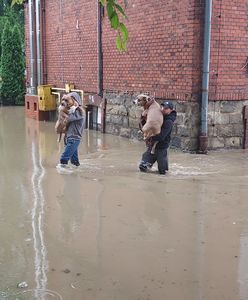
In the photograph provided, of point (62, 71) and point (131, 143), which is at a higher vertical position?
point (62, 71)

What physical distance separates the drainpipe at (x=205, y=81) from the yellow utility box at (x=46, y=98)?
7446 millimetres

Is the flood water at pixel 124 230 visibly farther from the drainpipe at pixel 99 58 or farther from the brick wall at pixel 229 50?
the drainpipe at pixel 99 58

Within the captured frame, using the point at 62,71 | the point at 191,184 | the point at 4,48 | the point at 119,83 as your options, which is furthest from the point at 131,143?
the point at 4,48

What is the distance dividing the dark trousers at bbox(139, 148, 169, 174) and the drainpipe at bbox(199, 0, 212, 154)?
1.91m

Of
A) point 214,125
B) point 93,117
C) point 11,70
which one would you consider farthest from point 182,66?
point 11,70

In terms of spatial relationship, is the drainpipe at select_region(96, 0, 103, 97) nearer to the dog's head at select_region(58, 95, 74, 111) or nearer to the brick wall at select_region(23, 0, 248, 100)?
the brick wall at select_region(23, 0, 248, 100)

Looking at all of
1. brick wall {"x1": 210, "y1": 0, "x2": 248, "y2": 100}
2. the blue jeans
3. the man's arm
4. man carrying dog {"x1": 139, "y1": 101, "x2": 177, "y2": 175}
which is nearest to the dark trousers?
man carrying dog {"x1": 139, "y1": 101, "x2": 177, "y2": 175}

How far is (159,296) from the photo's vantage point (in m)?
3.79

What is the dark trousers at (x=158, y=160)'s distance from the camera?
26.2 ft

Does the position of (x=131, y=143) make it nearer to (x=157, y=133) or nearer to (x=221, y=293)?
(x=157, y=133)

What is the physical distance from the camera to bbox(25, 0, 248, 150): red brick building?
9594 mm

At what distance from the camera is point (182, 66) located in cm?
988

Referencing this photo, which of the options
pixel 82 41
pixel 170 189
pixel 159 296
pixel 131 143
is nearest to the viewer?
pixel 159 296

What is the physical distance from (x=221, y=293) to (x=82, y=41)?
36.7 feet
